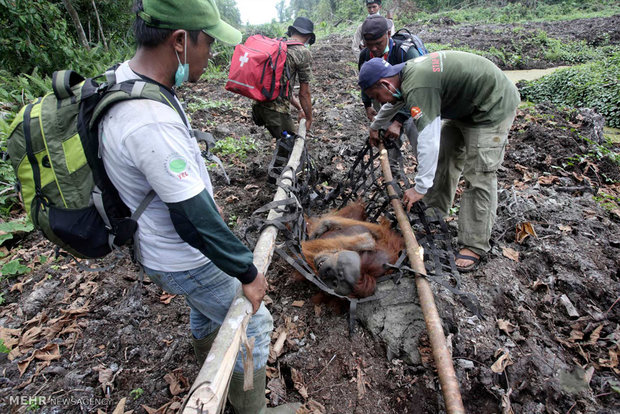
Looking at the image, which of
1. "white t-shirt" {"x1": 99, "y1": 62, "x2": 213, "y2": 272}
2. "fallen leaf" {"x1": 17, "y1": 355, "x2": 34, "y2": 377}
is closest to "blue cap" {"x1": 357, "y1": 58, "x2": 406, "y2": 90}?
"white t-shirt" {"x1": 99, "y1": 62, "x2": 213, "y2": 272}

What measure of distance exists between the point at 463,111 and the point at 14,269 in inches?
213

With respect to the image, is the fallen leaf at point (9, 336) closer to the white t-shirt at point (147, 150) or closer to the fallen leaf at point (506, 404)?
the white t-shirt at point (147, 150)

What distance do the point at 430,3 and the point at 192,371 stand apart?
38.3 meters

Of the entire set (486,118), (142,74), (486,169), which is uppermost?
(142,74)

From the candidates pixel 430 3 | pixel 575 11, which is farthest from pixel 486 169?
pixel 430 3

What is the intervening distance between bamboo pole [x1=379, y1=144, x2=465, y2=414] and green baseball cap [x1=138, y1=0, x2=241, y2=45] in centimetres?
245

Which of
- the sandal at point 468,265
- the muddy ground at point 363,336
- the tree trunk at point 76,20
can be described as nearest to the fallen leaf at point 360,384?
the muddy ground at point 363,336

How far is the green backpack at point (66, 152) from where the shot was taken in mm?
1488

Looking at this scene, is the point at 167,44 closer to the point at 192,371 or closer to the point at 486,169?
the point at 192,371

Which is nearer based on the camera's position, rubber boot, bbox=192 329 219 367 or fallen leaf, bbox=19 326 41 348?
rubber boot, bbox=192 329 219 367

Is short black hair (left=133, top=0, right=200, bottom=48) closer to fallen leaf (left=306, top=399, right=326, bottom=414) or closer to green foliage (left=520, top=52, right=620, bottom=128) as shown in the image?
fallen leaf (left=306, top=399, right=326, bottom=414)

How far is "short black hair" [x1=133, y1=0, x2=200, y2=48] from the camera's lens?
1560mm

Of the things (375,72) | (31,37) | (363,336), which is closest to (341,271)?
(363,336)

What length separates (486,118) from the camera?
3.46 m
